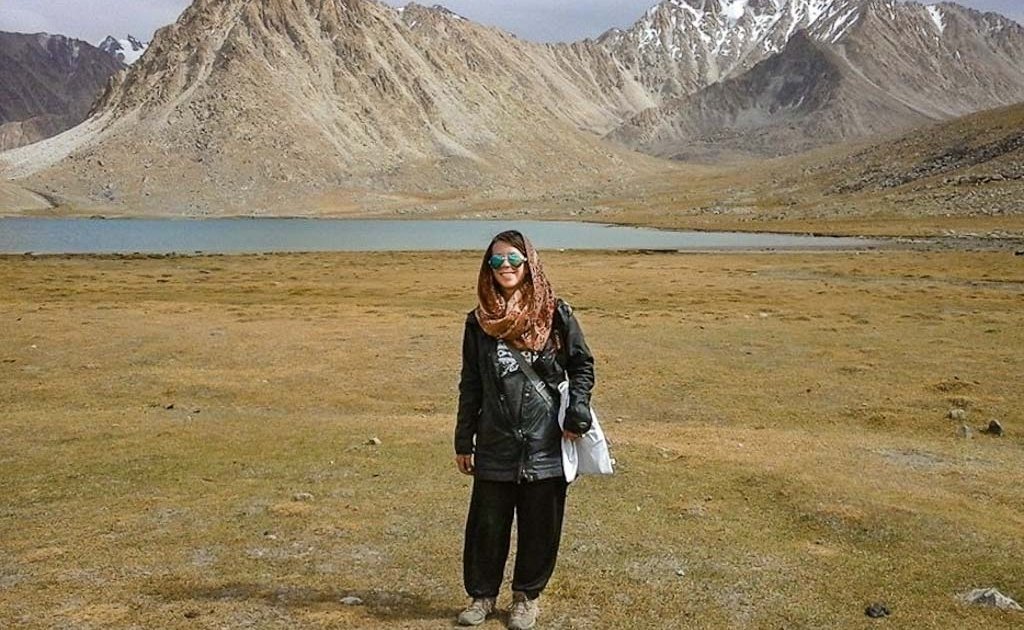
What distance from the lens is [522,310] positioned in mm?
6426

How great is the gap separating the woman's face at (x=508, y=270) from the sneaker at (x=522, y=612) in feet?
7.90

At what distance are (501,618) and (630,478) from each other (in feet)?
15.6

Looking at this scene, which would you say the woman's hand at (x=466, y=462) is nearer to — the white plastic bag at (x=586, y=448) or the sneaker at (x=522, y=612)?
the white plastic bag at (x=586, y=448)

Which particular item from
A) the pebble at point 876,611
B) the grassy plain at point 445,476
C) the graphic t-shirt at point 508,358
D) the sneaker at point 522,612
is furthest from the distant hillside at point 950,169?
the graphic t-shirt at point 508,358

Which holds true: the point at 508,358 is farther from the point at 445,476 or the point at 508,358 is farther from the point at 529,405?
the point at 445,476

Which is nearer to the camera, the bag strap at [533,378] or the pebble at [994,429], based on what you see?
the bag strap at [533,378]

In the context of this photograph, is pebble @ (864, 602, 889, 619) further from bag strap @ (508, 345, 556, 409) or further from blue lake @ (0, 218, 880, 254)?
blue lake @ (0, 218, 880, 254)

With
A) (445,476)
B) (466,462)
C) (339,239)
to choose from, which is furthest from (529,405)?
(339,239)

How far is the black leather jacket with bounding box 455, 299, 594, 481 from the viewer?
21.4ft

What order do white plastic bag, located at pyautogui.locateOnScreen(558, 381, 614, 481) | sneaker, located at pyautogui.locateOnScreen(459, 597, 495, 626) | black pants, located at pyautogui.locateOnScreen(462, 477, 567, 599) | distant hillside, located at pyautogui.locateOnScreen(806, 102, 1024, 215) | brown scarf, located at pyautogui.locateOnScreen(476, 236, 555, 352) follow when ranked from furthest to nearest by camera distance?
1. distant hillside, located at pyautogui.locateOnScreen(806, 102, 1024, 215)
2. sneaker, located at pyautogui.locateOnScreen(459, 597, 495, 626)
3. black pants, located at pyautogui.locateOnScreen(462, 477, 567, 599)
4. white plastic bag, located at pyautogui.locateOnScreen(558, 381, 614, 481)
5. brown scarf, located at pyautogui.locateOnScreen(476, 236, 555, 352)

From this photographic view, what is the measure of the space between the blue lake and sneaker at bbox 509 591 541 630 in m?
73.3

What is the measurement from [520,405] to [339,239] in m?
96.9

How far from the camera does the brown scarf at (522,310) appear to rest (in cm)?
642

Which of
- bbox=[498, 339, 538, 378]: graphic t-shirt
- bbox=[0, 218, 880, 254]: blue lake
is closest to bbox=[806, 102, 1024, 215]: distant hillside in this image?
bbox=[0, 218, 880, 254]: blue lake
